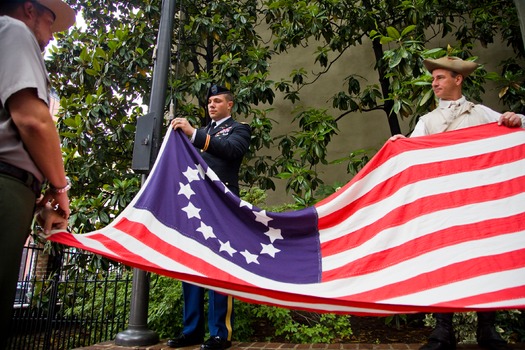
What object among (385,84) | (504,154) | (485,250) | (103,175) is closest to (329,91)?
(385,84)

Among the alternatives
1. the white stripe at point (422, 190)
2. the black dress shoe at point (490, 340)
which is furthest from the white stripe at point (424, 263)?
the black dress shoe at point (490, 340)

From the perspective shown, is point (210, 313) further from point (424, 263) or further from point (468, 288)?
point (468, 288)

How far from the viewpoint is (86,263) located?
531 centimetres

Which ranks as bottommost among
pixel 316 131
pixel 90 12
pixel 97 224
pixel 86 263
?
pixel 86 263

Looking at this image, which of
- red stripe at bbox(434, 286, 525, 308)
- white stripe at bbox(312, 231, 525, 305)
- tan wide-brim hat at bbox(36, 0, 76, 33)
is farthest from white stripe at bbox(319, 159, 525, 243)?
tan wide-brim hat at bbox(36, 0, 76, 33)

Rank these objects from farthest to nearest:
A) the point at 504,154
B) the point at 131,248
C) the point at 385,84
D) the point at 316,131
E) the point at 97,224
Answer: the point at 385,84 → the point at 316,131 → the point at 97,224 → the point at 504,154 → the point at 131,248

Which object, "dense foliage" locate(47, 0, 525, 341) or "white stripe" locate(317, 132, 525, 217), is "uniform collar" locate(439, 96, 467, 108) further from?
"dense foliage" locate(47, 0, 525, 341)

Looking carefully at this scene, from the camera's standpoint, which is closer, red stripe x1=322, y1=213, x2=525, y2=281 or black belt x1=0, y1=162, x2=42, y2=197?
black belt x1=0, y1=162, x2=42, y2=197

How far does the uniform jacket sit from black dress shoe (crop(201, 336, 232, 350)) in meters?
1.22

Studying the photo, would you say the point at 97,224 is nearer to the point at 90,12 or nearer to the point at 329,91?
the point at 90,12

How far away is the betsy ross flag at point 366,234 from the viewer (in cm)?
218

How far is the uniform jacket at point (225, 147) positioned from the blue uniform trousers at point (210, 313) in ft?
3.00

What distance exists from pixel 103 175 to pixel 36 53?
4.20m

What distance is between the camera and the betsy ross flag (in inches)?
85.7
